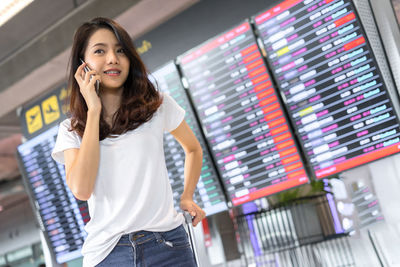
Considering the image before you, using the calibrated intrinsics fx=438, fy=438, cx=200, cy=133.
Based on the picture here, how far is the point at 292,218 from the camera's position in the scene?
10.3 feet

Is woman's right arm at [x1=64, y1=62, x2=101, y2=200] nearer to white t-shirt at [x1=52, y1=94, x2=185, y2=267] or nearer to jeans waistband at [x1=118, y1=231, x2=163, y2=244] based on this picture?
white t-shirt at [x1=52, y1=94, x2=185, y2=267]

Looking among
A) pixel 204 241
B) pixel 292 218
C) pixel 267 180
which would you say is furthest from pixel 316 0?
pixel 204 241

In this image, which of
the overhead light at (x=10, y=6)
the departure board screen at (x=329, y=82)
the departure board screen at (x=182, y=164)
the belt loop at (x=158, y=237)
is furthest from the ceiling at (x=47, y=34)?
the belt loop at (x=158, y=237)

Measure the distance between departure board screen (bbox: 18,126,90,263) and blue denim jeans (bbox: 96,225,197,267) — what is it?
10.1 ft

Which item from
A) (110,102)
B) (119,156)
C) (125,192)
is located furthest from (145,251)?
(110,102)

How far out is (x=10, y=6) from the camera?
148 inches

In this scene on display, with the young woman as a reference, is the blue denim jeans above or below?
below

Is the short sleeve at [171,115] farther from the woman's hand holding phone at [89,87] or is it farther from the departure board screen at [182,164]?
the departure board screen at [182,164]

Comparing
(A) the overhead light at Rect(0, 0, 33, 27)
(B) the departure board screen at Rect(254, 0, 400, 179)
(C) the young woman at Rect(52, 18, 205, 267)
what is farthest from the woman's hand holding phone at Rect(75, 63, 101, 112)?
(A) the overhead light at Rect(0, 0, 33, 27)

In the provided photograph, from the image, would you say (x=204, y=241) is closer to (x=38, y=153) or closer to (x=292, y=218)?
(x=292, y=218)

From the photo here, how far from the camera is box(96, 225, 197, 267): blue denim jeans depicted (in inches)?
53.9

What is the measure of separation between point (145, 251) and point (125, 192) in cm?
20

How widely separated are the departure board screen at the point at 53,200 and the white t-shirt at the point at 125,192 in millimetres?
3002

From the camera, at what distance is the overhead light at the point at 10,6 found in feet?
12.1
